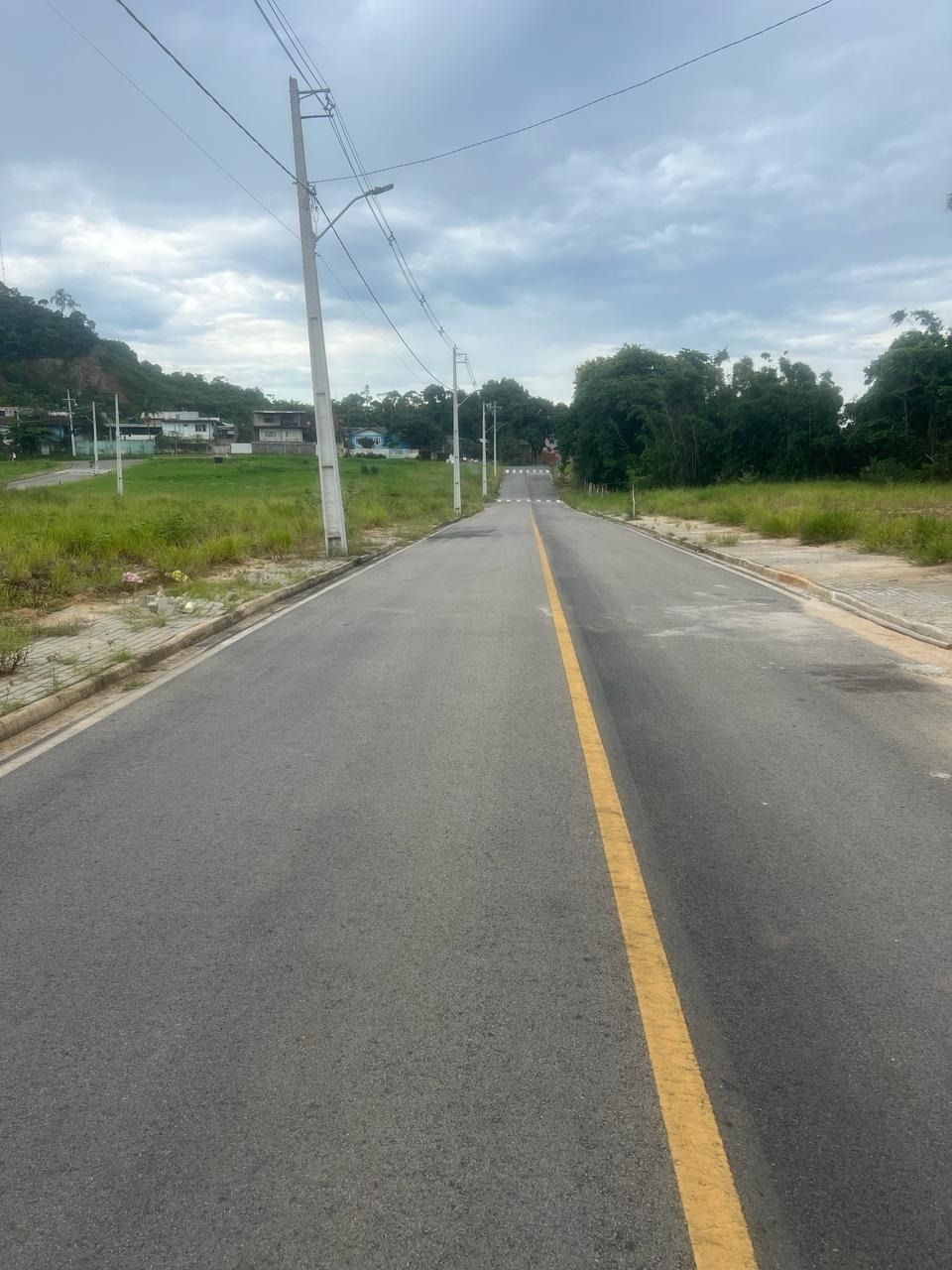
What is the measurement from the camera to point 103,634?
34.9ft

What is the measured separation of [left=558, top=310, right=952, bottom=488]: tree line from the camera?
5219 centimetres

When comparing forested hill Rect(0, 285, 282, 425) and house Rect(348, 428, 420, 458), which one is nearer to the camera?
forested hill Rect(0, 285, 282, 425)

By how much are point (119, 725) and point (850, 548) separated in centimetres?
1821

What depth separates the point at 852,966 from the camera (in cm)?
349

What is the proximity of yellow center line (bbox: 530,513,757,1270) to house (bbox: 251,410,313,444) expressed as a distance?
409ft

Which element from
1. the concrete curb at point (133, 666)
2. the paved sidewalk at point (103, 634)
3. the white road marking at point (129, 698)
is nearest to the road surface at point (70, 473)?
the paved sidewalk at point (103, 634)

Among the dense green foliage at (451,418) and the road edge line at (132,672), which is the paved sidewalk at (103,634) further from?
the dense green foliage at (451,418)

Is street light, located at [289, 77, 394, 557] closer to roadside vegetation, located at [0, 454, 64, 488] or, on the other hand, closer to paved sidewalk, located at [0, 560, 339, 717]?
paved sidewalk, located at [0, 560, 339, 717]

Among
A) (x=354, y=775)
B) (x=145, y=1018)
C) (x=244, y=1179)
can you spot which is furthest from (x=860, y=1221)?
(x=354, y=775)

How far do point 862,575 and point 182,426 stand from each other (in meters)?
120

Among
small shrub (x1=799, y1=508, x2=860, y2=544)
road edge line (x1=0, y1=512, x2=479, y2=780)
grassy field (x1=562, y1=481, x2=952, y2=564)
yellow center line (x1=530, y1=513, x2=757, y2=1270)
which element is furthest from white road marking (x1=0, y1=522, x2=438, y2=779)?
small shrub (x1=799, y1=508, x2=860, y2=544)

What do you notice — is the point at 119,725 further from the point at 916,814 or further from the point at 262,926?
the point at 916,814

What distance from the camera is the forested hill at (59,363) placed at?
120 metres

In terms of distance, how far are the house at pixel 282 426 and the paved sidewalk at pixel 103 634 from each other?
113 m
